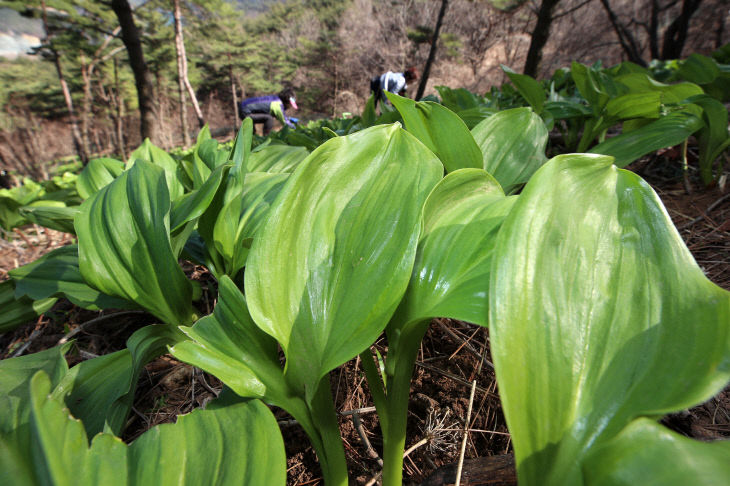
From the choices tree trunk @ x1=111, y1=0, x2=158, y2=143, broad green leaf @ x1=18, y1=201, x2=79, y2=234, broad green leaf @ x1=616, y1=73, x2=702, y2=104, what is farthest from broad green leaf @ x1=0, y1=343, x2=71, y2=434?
tree trunk @ x1=111, y1=0, x2=158, y2=143

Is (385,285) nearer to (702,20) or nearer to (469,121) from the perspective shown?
(469,121)

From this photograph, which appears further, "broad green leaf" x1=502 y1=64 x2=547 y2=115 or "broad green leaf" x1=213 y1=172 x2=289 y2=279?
"broad green leaf" x1=502 y1=64 x2=547 y2=115

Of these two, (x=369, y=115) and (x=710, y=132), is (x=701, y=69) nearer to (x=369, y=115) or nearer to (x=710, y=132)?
(x=710, y=132)

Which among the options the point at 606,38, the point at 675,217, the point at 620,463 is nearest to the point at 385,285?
the point at 620,463

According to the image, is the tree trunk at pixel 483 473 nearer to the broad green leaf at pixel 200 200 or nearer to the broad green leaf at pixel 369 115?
the broad green leaf at pixel 200 200

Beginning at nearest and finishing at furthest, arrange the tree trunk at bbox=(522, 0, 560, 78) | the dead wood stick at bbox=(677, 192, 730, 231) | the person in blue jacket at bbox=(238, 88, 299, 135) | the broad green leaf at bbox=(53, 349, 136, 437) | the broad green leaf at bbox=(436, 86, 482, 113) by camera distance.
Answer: the broad green leaf at bbox=(53, 349, 136, 437)
the dead wood stick at bbox=(677, 192, 730, 231)
the broad green leaf at bbox=(436, 86, 482, 113)
the tree trunk at bbox=(522, 0, 560, 78)
the person in blue jacket at bbox=(238, 88, 299, 135)

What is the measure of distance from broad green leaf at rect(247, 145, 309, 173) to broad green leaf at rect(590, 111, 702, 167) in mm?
1023

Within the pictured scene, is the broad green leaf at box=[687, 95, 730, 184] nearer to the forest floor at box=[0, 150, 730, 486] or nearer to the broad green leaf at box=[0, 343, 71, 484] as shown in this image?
the forest floor at box=[0, 150, 730, 486]

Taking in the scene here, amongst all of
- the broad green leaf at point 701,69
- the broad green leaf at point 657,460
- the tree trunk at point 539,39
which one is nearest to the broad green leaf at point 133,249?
the broad green leaf at point 657,460

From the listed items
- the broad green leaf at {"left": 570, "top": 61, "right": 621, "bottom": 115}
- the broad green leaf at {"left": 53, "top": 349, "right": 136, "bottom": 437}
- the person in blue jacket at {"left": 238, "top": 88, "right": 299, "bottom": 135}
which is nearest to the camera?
the broad green leaf at {"left": 53, "top": 349, "right": 136, "bottom": 437}

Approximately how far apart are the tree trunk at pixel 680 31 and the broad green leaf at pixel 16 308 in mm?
9250

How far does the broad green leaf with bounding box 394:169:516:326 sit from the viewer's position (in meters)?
0.40

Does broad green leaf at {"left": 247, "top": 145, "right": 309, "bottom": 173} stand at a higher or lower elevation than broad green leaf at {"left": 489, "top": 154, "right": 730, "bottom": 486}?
lower

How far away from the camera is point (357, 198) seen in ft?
1.71
